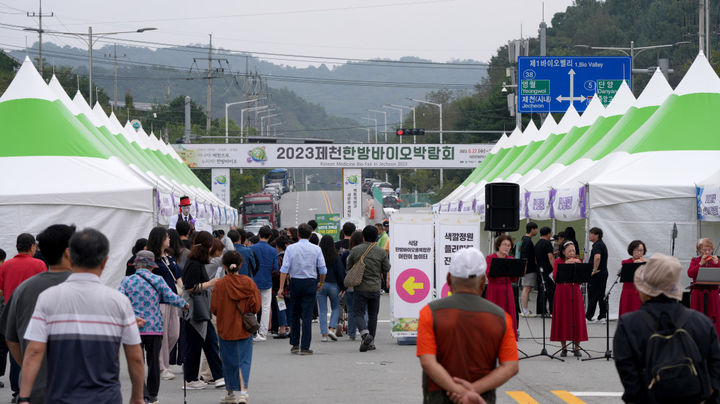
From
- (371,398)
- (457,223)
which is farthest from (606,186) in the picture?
(371,398)

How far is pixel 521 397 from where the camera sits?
10.2 m

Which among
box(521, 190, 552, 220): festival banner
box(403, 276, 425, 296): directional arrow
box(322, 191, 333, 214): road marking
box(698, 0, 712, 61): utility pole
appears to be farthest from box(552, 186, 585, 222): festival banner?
box(322, 191, 333, 214): road marking

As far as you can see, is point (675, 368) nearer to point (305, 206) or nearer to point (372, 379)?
point (372, 379)

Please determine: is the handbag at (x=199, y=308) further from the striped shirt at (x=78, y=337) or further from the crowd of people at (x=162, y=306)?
the striped shirt at (x=78, y=337)

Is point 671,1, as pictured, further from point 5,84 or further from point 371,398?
point 371,398

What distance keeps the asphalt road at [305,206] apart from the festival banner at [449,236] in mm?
55564

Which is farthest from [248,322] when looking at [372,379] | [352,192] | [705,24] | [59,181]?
[352,192]

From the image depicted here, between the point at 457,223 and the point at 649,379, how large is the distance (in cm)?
1021

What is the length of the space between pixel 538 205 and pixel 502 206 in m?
6.33

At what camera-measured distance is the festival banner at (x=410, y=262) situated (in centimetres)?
1521

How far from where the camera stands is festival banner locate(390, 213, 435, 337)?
15211mm

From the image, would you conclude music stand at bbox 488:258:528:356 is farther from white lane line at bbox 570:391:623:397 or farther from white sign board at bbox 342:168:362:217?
white sign board at bbox 342:168:362:217

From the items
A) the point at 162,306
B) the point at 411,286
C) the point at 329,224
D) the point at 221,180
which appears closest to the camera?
the point at 162,306

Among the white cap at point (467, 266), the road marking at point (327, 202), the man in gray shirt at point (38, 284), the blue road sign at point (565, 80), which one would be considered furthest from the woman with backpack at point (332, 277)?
→ the road marking at point (327, 202)
